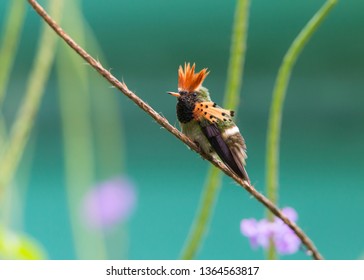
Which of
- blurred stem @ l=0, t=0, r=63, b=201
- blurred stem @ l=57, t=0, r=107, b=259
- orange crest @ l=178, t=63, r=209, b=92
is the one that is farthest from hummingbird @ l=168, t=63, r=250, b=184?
blurred stem @ l=57, t=0, r=107, b=259

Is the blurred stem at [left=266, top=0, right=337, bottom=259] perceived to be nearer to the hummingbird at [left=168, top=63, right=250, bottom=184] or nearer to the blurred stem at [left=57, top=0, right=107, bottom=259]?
the hummingbird at [left=168, top=63, right=250, bottom=184]

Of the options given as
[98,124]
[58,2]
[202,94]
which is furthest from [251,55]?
[202,94]

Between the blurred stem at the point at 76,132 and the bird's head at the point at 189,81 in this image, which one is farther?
the blurred stem at the point at 76,132

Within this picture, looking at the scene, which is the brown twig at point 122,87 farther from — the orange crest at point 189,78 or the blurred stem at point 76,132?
the blurred stem at point 76,132

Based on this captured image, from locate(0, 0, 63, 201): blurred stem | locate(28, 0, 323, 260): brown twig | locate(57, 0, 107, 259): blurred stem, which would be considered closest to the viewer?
locate(28, 0, 323, 260): brown twig

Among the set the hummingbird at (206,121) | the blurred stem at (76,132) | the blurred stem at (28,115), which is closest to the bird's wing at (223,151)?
the hummingbird at (206,121)
